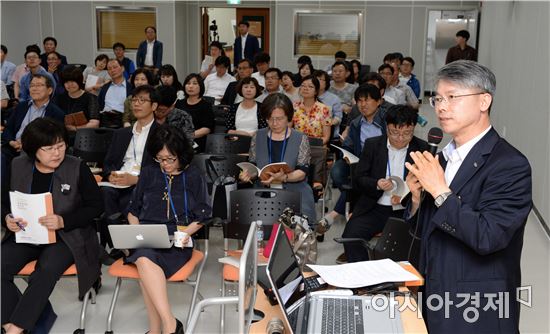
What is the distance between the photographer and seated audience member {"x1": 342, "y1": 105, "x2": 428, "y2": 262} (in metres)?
4.20

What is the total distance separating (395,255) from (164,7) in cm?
1139

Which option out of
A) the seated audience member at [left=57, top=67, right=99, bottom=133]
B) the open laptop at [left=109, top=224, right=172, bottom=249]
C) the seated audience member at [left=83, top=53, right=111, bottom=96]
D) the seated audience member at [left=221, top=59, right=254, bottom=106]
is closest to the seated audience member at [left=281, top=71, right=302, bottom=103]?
the seated audience member at [left=221, top=59, right=254, bottom=106]

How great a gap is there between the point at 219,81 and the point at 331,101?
7.87 feet

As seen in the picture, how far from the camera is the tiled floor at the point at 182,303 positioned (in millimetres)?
3768

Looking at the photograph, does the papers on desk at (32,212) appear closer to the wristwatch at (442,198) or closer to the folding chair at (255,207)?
the folding chair at (255,207)

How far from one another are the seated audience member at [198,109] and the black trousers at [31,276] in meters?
2.65

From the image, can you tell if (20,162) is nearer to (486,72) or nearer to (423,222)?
(423,222)

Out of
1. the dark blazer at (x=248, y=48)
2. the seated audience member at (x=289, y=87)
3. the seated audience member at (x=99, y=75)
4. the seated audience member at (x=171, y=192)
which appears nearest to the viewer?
the seated audience member at (x=171, y=192)

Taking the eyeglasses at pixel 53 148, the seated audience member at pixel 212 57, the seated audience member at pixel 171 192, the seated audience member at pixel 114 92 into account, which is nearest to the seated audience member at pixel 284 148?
the seated audience member at pixel 171 192

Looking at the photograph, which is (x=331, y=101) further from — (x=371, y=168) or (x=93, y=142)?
(x=93, y=142)

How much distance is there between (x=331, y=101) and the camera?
7098 millimetres

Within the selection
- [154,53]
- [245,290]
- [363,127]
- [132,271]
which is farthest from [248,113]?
[154,53]

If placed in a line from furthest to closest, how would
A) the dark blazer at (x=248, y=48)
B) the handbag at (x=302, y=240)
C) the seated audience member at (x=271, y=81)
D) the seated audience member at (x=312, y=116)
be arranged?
the dark blazer at (x=248, y=48)
the seated audience member at (x=271, y=81)
the seated audience member at (x=312, y=116)
the handbag at (x=302, y=240)

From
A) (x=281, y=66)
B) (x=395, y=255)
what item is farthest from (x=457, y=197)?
(x=281, y=66)
